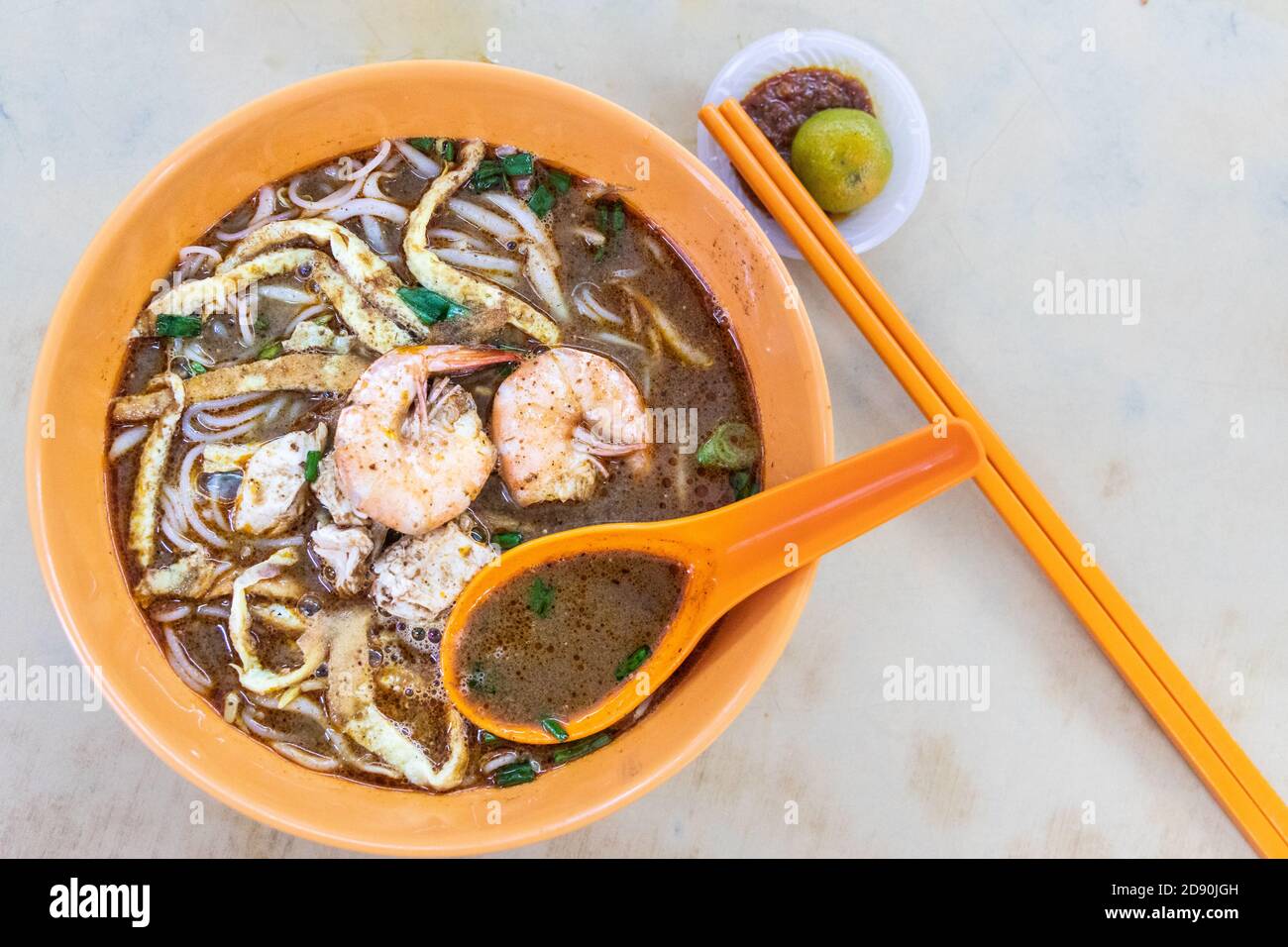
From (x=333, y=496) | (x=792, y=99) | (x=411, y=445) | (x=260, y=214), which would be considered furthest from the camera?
(x=792, y=99)

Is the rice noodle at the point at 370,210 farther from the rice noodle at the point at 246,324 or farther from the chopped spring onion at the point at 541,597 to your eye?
the chopped spring onion at the point at 541,597

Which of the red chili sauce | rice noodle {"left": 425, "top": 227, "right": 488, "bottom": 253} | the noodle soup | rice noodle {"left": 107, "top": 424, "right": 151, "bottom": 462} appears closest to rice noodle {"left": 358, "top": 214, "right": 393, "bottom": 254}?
the noodle soup

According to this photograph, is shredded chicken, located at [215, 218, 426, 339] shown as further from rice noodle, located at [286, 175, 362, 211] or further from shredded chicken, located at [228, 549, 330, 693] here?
shredded chicken, located at [228, 549, 330, 693]

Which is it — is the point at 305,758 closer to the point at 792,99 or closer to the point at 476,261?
the point at 476,261

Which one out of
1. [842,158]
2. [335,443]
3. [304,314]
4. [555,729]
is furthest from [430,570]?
[842,158]
